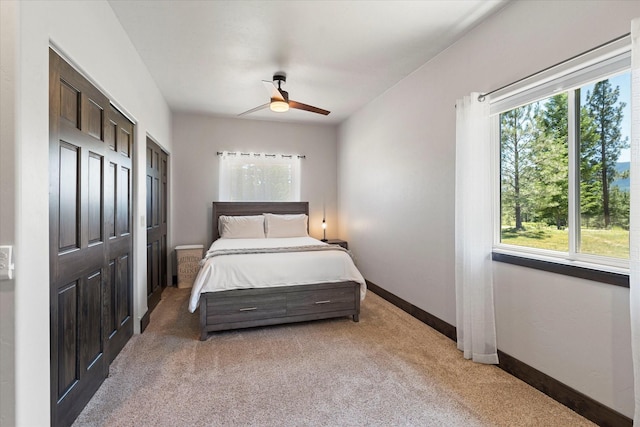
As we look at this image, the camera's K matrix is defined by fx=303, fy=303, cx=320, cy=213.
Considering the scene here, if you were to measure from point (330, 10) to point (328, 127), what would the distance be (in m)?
3.35

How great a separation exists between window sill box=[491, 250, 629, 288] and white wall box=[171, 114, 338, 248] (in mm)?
3587

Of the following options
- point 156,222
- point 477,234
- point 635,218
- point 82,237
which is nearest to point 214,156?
point 156,222

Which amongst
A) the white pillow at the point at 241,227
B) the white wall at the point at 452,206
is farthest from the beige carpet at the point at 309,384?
the white pillow at the point at 241,227

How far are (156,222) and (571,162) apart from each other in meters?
4.17

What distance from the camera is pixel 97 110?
6.68 feet

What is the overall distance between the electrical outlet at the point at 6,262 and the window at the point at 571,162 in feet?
9.60

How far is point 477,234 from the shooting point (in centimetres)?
240

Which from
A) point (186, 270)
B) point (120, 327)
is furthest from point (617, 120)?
point (186, 270)

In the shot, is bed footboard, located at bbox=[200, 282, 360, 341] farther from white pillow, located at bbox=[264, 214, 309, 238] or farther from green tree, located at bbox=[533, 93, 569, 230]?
green tree, located at bbox=[533, 93, 569, 230]

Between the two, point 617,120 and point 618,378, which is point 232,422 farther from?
point 617,120

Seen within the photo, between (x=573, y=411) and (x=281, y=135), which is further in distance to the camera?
(x=281, y=135)

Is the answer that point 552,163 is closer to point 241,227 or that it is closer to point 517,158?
point 517,158

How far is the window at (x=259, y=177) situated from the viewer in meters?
5.14

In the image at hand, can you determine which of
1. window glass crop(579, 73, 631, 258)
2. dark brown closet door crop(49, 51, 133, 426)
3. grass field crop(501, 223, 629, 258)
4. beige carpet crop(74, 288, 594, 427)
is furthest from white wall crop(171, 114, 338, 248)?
window glass crop(579, 73, 631, 258)
